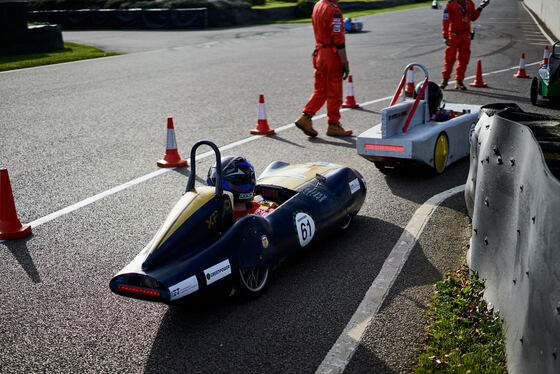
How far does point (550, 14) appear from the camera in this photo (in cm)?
2847

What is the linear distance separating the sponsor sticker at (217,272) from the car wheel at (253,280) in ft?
0.45

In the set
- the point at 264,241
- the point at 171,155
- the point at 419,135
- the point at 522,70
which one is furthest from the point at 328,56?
the point at 522,70

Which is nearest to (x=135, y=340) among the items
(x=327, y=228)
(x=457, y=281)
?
(x=327, y=228)

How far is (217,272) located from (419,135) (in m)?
3.93

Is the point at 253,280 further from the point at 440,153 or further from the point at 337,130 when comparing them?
the point at 337,130

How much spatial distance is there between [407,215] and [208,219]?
8.59ft

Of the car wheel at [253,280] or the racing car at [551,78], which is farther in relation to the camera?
the racing car at [551,78]

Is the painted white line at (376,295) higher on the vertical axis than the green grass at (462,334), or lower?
lower

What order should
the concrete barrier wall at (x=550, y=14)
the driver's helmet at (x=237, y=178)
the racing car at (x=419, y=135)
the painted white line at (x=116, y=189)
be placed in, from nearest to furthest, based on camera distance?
1. the driver's helmet at (x=237, y=178)
2. the painted white line at (x=116, y=189)
3. the racing car at (x=419, y=135)
4. the concrete barrier wall at (x=550, y=14)

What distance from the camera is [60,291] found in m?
4.68

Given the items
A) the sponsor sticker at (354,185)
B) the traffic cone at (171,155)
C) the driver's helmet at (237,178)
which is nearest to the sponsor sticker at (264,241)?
the driver's helmet at (237,178)

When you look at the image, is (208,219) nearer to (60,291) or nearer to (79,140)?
(60,291)

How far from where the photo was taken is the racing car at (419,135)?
23.4 ft

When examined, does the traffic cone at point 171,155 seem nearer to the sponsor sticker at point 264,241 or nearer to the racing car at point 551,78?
the sponsor sticker at point 264,241
